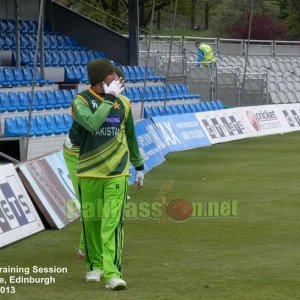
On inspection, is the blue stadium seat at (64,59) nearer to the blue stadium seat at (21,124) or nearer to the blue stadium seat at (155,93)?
the blue stadium seat at (155,93)

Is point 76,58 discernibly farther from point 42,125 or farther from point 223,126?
point 42,125

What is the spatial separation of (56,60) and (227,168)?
8.56m

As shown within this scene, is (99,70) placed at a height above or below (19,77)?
above

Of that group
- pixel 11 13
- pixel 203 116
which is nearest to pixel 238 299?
pixel 203 116

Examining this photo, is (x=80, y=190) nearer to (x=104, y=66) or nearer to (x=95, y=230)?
(x=95, y=230)

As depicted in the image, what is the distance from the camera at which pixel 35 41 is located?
2794 centimetres

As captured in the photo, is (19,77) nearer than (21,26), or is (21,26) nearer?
(19,77)

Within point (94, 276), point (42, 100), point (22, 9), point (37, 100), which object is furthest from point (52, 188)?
point (22, 9)

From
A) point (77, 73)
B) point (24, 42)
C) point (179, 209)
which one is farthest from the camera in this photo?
point (24, 42)

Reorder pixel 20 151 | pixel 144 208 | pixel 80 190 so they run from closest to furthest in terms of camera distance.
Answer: pixel 80 190, pixel 144 208, pixel 20 151

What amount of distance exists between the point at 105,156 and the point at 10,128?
10882 mm

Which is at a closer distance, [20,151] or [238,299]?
[238,299]

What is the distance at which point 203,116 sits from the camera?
2661cm

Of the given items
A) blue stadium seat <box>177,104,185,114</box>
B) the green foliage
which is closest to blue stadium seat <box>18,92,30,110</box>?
blue stadium seat <box>177,104,185,114</box>
